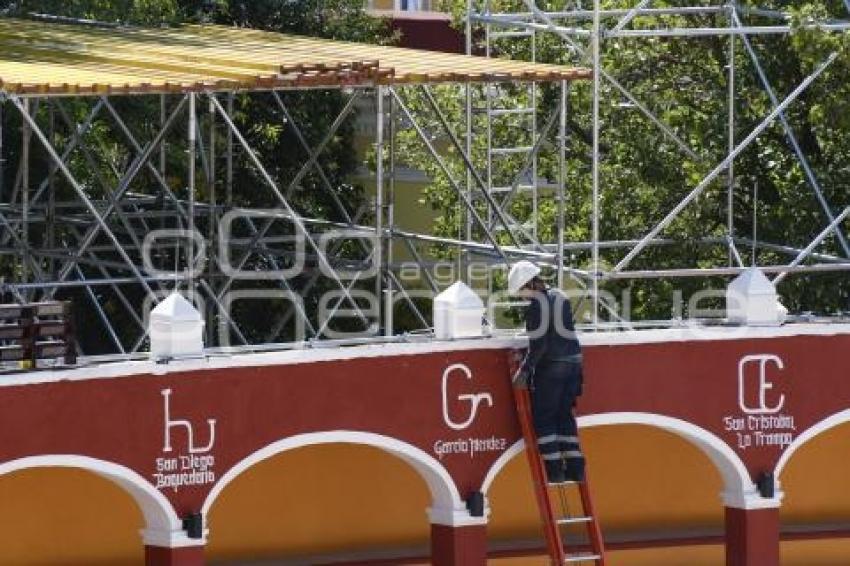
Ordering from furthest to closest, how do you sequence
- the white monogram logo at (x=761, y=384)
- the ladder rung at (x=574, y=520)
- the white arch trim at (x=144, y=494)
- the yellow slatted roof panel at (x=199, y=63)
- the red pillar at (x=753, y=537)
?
the white monogram logo at (x=761, y=384) → the red pillar at (x=753, y=537) → the ladder rung at (x=574, y=520) → the yellow slatted roof panel at (x=199, y=63) → the white arch trim at (x=144, y=494)

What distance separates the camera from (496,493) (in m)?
34.0

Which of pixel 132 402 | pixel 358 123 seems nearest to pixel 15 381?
pixel 132 402

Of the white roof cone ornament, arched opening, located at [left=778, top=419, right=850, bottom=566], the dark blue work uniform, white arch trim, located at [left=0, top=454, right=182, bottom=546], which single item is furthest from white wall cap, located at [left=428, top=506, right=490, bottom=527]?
arched opening, located at [left=778, top=419, right=850, bottom=566]

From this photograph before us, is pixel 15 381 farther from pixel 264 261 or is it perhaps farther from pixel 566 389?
pixel 264 261

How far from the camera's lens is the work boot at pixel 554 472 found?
3141cm

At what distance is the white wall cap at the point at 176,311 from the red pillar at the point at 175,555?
2046 millimetres

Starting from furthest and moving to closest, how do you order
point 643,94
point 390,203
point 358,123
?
point 358,123 < point 643,94 < point 390,203

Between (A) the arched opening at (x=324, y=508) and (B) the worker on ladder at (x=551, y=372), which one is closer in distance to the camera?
(B) the worker on ladder at (x=551, y=372)

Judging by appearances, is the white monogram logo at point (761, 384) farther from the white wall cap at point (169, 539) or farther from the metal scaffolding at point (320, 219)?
the white wall cap at point (169, 539)

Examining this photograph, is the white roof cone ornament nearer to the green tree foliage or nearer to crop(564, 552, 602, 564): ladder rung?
crop(564, 552, 602, 564): ladder rung

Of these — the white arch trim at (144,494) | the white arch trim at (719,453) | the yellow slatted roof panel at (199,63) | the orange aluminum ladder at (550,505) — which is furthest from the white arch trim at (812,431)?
the white arch trim at (144,494)

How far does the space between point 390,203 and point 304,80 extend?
8.28 ft

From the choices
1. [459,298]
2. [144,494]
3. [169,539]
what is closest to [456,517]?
[459,298]

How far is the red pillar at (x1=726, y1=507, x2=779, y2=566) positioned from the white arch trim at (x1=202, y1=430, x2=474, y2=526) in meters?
2.91
